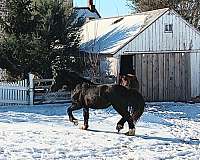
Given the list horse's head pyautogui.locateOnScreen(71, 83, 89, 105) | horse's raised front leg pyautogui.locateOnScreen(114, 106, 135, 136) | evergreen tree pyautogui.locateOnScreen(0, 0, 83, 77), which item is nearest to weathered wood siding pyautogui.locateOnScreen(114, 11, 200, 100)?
evergreen tree pyautogui.locateOnScreen(0, 0, 83, 77)

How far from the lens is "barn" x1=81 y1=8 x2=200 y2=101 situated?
21.3 meters

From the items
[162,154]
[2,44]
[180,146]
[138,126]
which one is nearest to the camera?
[162,154]

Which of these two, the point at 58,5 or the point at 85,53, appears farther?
the point at 85,53

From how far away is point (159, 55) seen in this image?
72.1 ft

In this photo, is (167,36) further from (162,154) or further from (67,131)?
(162,154)

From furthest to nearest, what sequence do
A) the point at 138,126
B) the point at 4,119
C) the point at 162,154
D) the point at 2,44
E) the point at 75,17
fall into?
the point at 75,17, the point at 2,44, the point at 4,119, the point at 138,126, the point at 162,154

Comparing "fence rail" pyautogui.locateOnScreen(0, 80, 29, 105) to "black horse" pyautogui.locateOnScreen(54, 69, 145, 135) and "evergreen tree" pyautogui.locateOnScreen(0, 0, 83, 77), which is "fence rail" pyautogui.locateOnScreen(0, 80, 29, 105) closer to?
"evergreen tree" pyautogui.locateOnScreen(0, 0, 83, 77)

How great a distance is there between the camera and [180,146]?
12.2 metres

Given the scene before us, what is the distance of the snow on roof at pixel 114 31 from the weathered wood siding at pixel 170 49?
386 millimetres

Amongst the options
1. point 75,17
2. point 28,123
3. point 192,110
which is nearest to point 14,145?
point 28,123

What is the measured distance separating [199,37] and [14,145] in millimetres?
12998

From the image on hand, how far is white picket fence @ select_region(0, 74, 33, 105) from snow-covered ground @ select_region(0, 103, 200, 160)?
1200mm

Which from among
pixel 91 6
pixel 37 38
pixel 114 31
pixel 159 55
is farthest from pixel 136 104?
pixel 91 6

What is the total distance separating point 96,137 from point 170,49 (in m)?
10.0
